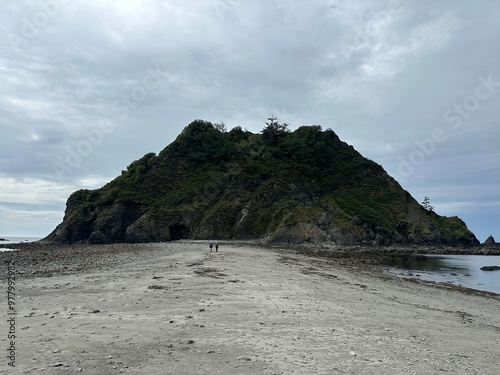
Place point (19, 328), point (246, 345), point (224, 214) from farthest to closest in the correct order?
point (224, 214) → point (19, 328) → point (246, 345)

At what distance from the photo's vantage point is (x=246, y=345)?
26.2 ft

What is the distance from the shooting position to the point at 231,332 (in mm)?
8945

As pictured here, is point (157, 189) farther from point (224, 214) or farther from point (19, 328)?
point (19, 328)

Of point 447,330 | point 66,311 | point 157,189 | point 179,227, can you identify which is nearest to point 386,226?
point 179,227

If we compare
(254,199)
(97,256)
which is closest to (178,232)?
(254,199)

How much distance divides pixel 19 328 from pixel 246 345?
19.1 feet

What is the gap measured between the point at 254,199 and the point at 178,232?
21.0m

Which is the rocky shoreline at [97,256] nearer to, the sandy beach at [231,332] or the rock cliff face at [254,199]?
the sandy beach at [231,332]

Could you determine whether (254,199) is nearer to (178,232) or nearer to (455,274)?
(178,232)

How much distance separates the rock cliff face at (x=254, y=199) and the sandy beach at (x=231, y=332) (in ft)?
204

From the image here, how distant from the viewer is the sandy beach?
691cm

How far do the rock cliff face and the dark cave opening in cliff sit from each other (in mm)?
253

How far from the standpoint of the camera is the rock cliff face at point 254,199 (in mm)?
83000

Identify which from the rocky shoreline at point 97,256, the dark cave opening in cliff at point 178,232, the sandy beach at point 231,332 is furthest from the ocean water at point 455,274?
the dark cave opening in cliff at point 178,232
